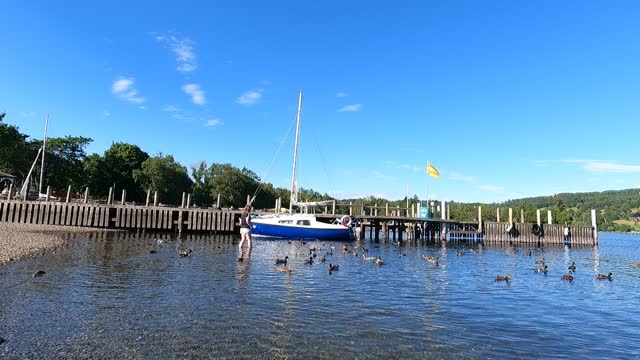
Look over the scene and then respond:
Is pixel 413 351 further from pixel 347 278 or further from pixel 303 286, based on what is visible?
pixel 347 278

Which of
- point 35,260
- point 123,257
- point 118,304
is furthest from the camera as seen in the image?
point 123,257

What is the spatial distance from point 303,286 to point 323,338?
7568 millimetres

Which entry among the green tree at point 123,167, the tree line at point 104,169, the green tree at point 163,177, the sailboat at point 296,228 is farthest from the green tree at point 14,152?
the sailboat at point 296,228

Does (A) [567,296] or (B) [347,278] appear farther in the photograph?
(B) [347,278]

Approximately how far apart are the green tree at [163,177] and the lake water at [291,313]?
65745mm

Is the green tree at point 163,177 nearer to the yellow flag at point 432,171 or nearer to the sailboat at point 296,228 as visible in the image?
the sailboat at point 296,228

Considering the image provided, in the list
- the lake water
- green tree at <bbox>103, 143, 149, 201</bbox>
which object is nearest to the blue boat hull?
the lake water

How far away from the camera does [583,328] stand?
46.5 feet

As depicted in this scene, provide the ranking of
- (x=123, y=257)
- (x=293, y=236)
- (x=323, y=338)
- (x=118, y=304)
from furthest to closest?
(x=293, y=236)
(x=123, y=257)
(x=118, y=304)
(x=323, y=338)

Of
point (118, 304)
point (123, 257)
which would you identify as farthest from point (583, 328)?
point (123, 257)

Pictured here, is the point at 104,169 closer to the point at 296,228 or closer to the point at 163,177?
the point at 163,177

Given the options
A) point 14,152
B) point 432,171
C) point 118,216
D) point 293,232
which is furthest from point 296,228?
point 14,152

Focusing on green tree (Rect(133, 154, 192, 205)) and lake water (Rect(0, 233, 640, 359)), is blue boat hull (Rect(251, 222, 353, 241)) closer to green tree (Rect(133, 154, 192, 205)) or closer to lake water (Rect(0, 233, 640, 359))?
lake water (Rect(0, 233, 640, 359))

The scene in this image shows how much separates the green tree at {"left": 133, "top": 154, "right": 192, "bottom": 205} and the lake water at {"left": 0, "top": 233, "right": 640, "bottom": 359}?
216 feet
